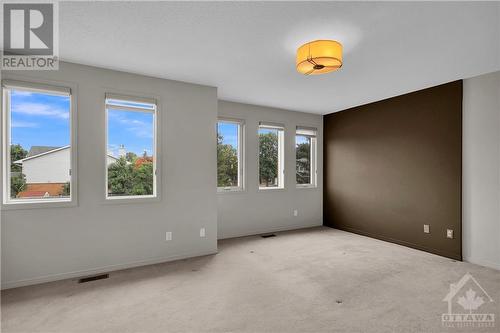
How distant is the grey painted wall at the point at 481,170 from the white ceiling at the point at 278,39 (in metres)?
0.31

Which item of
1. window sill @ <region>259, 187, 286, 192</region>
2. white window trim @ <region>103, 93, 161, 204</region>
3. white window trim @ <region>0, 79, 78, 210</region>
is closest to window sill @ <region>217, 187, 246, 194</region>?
window sill @ <region>259, 187, 286, 192</region>

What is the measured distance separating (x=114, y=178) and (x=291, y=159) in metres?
3.49

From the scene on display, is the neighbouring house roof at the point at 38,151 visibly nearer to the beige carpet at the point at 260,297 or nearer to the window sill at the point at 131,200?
the window sill at the point at 131,200

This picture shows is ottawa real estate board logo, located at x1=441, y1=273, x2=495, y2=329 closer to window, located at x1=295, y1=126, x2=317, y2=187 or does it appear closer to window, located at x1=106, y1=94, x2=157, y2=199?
window, located at x1=295, y1=126, x2=317, y2=187

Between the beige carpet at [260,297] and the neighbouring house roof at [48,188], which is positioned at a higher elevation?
the neighbouring house roof at [48,188]

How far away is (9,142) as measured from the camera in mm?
2943

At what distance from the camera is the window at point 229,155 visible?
500 cm

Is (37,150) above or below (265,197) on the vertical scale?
above

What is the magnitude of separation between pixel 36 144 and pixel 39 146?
0.12ft

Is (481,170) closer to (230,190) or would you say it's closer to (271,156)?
(271,156)

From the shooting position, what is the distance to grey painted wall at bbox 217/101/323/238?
502cm

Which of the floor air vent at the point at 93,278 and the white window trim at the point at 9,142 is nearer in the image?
the white window trim at the point at 9,142

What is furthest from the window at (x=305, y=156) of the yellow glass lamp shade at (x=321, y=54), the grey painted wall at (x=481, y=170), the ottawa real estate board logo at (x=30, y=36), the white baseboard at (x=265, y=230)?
the ottawa real estate board logo at (x=30, y=36)

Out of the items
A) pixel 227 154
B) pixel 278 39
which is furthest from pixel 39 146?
pixel 278 39
